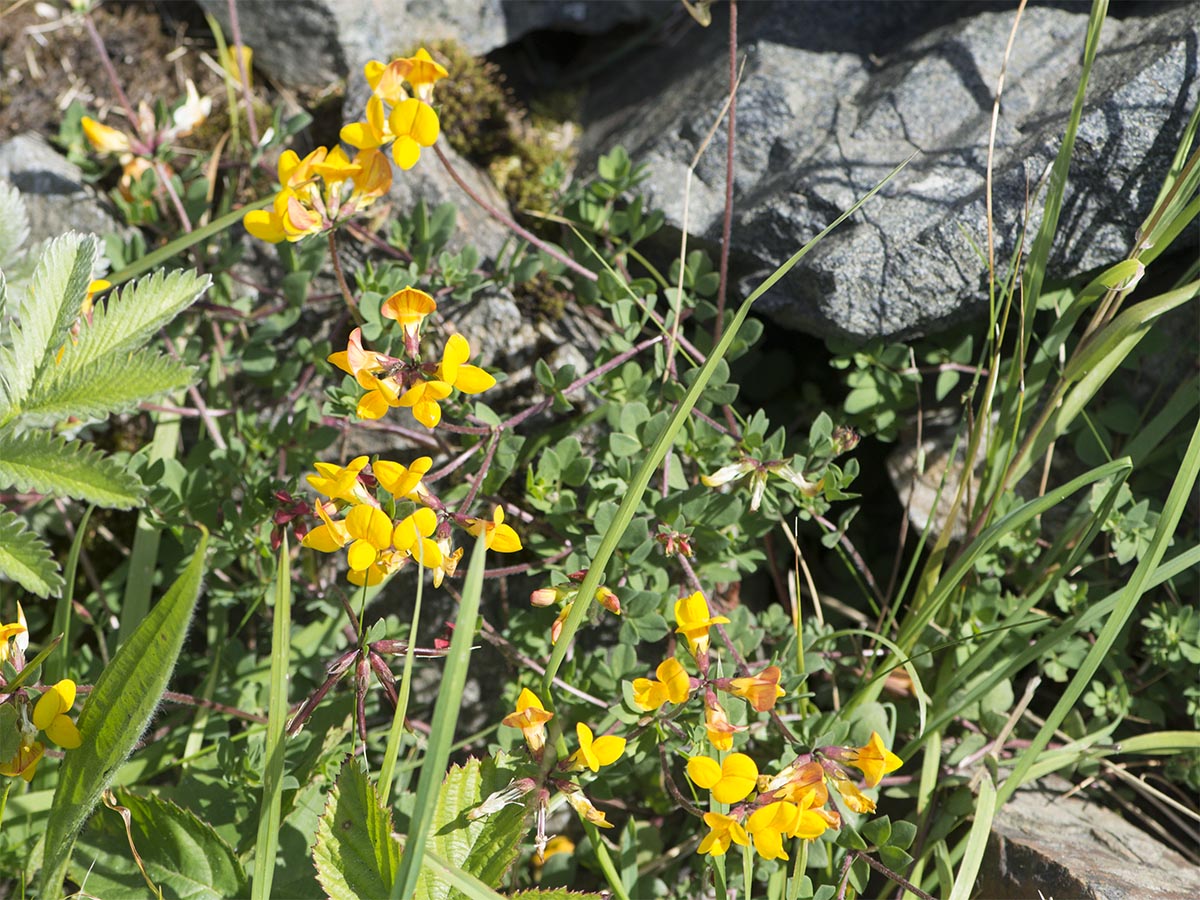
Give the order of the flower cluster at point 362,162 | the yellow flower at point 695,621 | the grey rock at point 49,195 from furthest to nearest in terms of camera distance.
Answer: the grey rock at point 49,195 → the flower cluster at point 362,162 → the yellow flower at point 695,621

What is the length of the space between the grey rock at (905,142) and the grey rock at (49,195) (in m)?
1.73

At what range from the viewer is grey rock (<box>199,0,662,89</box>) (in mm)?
3404

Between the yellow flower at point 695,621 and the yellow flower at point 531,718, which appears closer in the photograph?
the yellow flower at point 531,718

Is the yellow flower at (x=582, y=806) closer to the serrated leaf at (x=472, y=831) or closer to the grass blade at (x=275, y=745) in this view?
the serrated leaf at (x=472, y=831)

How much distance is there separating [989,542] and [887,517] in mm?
1099

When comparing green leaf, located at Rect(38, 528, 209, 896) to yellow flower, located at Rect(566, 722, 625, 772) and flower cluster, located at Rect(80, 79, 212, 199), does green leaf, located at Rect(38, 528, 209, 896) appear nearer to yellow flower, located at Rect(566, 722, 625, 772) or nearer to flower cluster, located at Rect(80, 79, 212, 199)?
yellow flower, located at Rect(566, 722, 625, 772)

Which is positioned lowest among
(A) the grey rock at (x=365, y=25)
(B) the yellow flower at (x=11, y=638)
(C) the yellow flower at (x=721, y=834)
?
(C) the yellow flower at (x=721, y=834)

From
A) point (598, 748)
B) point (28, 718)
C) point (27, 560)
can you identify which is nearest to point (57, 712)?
point (28, 718)

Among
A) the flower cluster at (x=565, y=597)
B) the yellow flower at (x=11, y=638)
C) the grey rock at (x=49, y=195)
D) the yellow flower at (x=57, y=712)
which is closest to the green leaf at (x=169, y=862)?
the yellow flower at (x=57, y=712)

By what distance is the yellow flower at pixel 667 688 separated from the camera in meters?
2.07

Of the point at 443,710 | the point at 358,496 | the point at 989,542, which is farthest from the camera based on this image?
the point at 989,542

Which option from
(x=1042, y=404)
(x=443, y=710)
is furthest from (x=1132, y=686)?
(x=443, y=710)

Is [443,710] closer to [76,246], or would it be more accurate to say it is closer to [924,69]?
[76,246]

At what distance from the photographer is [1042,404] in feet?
9.43
